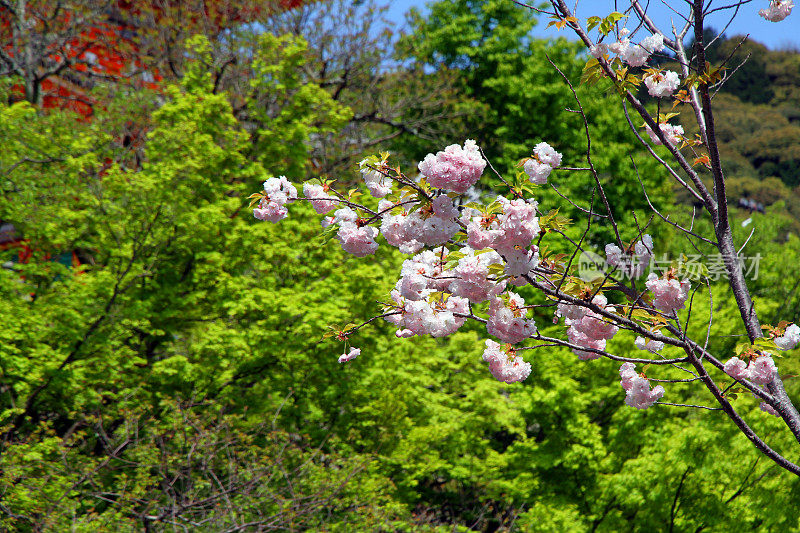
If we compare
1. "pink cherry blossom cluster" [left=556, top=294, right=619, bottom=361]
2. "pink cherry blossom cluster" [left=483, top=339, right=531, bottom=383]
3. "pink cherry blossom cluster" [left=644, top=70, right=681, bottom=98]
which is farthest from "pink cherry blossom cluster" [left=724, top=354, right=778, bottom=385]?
"pink cherry blossom cluster" [left=644, top=70, right=681, bottom=98]

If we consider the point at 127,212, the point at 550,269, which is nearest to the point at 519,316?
the point at 550,269

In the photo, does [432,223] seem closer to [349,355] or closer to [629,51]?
[629,51]

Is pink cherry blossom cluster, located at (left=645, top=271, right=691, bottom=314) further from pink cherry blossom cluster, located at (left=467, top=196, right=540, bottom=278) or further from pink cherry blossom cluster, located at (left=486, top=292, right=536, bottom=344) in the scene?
pink cherry blossom cluster, located at (left=467, top=196, right=540, bottom=278)

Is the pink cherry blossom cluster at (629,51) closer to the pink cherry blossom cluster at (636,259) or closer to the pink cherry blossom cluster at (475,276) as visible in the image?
the pink cherry blossom cluster at (636,259)

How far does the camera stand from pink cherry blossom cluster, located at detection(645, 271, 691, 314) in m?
3.93

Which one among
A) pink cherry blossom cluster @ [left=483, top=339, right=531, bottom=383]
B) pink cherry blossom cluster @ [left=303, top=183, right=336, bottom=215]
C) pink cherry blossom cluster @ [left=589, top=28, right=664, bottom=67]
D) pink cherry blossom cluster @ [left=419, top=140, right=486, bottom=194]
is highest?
pink cherry blossom cluster @ [left=589, top=28, right=664, bottom=67]

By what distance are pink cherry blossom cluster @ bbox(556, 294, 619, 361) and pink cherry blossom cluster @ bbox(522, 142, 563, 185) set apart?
2.33 ft

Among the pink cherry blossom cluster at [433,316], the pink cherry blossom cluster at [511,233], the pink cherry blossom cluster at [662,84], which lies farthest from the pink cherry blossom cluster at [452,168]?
the pink cherry blossom cluster at [662,84]

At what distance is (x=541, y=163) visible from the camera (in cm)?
376

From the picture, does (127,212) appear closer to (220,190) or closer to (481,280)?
(220,190)

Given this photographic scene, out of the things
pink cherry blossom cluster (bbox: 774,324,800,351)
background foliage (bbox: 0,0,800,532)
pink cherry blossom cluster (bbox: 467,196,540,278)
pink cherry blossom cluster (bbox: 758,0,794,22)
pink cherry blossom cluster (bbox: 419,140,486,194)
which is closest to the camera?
pink cherry blossom cluster (bbox: 467,196,540,278)

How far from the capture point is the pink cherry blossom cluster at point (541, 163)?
146 inches

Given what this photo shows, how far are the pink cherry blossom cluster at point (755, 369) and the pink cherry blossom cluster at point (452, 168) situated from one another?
6.05 ft

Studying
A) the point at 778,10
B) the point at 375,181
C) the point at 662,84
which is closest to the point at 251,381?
the point at 375,181
